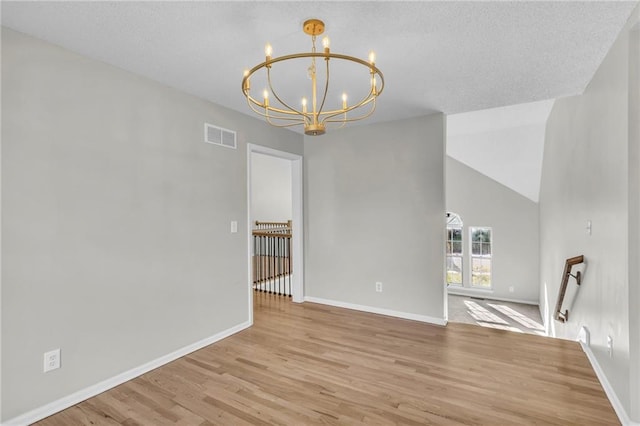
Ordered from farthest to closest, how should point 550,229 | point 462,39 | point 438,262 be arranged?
point 550,229
point 438,262
point 462,39

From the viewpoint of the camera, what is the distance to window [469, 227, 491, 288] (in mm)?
8484

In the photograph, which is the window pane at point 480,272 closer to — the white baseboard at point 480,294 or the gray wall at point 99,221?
the white baseboard at point 480,294

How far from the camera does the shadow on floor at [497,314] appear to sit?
6887 mm

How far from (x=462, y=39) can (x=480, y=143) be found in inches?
181

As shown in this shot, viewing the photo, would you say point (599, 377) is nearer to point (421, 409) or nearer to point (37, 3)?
point (421, 409)

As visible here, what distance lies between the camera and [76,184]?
7.64 feet

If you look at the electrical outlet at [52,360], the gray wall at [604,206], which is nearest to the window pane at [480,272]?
the gray wall at [604,206]

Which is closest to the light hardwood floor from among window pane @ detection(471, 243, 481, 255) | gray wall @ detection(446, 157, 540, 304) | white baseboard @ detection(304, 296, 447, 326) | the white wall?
white baseboard @ detection(304, 296, 447, 326)

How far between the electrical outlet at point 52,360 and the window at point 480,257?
28.3ft

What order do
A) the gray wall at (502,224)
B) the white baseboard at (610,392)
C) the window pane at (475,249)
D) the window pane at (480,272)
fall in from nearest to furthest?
the white baseboard at (610,392), the gray wall at (502,224), the window pane at (480,272), the window pane at (475,249)

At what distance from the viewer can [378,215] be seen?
4.26 metres

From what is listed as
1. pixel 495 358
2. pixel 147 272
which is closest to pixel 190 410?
pixel 147 272

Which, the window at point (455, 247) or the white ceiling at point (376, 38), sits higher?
→ the white ceiling at point (376, 38)

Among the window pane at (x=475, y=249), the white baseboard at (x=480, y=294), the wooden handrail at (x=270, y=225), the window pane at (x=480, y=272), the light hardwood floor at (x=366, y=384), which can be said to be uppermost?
the wooden handrail at (x=270, y=225)
